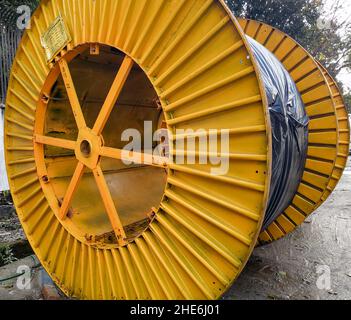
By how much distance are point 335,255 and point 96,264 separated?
3284 millimetres

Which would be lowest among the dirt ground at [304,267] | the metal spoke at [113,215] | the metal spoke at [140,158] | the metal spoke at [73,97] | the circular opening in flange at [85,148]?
the dirt ground at [304,267]

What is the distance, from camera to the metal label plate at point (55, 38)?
2672mm

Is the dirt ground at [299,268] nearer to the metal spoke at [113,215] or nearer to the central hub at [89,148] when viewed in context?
the metal spoke at [113,215]

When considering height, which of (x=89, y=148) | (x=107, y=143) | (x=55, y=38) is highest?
(x=55, y=38)

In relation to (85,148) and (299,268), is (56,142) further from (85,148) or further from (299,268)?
(299,268)

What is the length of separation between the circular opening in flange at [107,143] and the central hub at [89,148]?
1cm

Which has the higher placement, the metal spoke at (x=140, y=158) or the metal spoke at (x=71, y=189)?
the metal spoke at (x=140, y=158)

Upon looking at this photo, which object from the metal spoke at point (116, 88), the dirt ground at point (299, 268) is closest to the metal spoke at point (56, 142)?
the metal spoke at point (116, 88)

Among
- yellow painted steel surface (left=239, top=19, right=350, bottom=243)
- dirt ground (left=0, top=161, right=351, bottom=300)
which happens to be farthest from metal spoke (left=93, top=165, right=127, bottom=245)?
yellow painted steel surface (left=239, top=19, right=350, bottom=243)

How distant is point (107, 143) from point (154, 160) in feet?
9.00

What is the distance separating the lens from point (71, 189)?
2742 mm

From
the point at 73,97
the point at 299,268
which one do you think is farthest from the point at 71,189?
the point at 299,268
